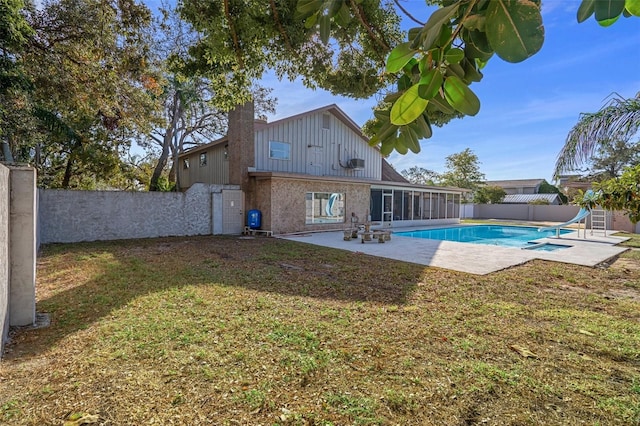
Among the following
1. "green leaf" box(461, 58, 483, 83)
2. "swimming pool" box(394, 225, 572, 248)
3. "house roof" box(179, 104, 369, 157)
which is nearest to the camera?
"green leaf" box(461, 58, 483, 83)

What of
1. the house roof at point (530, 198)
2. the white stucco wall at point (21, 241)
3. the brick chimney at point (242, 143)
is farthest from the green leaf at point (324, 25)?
the house roof at point (530, 198)

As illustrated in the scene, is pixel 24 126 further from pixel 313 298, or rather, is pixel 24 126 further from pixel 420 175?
pixel 420 175

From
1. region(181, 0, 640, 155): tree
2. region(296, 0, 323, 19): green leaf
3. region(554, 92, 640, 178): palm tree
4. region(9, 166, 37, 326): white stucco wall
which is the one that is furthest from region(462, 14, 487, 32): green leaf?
region(554, 92, 640, 178): palm tree

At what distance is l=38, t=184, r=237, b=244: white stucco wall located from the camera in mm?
11695

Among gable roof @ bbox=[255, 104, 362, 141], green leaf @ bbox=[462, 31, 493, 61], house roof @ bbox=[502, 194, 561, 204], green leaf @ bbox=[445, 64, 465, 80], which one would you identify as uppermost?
gable roof @ bbox=[255, 104, 362, 141]

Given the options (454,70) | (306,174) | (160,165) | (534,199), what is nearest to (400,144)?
(454,70)

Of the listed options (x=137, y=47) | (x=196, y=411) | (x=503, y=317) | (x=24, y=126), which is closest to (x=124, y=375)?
(x=196, y=411)

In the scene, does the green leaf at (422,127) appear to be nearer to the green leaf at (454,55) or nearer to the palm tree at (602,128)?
the green leaf at (454,55)

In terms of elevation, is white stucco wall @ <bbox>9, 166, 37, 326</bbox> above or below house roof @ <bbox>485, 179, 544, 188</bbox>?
below

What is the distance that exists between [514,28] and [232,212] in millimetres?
15126

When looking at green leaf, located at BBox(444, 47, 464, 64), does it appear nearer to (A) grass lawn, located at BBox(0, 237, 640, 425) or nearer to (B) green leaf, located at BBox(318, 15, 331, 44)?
(B) green leaf, located at BBox(318, 15, 331, 44)

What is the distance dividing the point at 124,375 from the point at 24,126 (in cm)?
1117

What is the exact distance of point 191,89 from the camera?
18.0m

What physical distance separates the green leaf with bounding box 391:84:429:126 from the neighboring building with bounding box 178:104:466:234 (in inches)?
530
